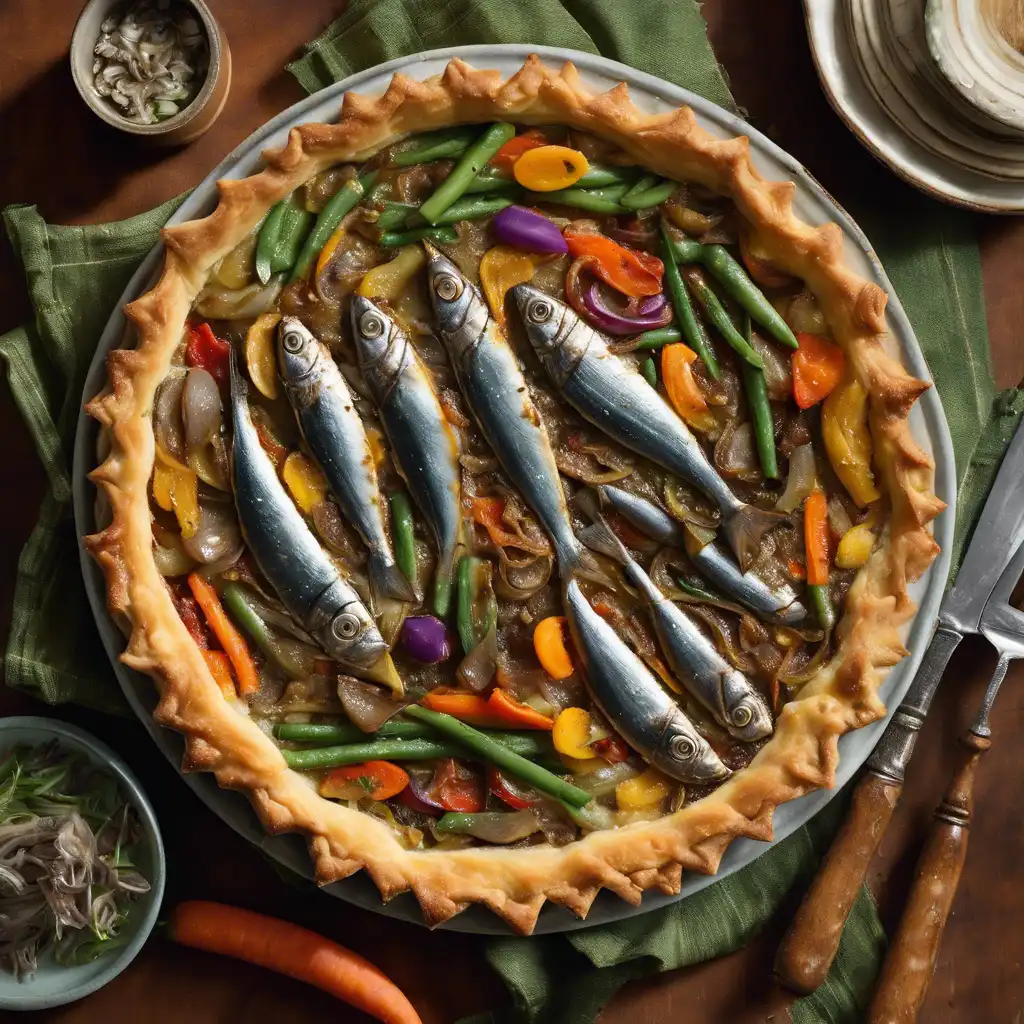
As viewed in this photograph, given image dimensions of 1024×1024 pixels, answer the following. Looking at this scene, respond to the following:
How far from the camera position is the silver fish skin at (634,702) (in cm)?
405

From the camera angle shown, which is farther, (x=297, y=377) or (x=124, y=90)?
(x=124, y=90)

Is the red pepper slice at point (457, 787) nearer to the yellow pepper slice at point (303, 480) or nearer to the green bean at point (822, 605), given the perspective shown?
the yellow pepper slice at point (303, 480)

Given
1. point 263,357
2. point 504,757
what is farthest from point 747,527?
point 263,357

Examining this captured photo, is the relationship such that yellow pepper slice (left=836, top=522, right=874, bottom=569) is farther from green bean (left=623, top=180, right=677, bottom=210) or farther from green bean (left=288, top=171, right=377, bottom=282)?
green bean (left=288, top=171, right=377, bottom=282)

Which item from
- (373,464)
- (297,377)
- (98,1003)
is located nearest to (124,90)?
(297,377)

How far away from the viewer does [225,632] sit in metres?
4.07

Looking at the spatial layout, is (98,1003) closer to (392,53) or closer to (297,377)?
(297,377)

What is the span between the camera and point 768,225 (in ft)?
13.3

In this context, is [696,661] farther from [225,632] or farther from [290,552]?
[225,632]

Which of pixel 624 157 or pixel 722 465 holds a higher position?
pixel 624 157

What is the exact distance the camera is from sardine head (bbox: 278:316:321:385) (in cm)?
399

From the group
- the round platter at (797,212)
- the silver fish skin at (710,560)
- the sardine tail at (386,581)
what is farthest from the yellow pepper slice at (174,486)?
the silver fish skin at (710,560)

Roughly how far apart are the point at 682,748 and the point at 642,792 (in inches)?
9.5

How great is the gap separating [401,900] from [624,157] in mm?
2894
